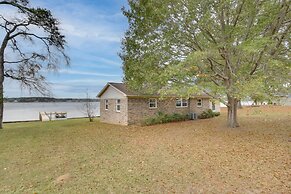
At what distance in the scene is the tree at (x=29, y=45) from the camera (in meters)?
17.2

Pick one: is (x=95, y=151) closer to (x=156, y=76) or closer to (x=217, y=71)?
(x=156, y=76)

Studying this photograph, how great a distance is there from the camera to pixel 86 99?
24625 mm

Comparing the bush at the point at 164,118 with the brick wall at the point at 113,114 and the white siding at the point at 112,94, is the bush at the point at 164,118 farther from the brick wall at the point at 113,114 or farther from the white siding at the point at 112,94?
the white siding at the point at 112,94

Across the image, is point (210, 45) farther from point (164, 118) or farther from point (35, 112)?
point (35, 112)

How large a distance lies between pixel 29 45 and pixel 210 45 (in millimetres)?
16115

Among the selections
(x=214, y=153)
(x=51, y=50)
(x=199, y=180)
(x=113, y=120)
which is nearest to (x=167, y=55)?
(x=214, y=153)

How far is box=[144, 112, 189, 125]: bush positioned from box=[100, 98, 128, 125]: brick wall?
83.7 inches

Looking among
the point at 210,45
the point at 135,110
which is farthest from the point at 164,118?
the point at 210,45

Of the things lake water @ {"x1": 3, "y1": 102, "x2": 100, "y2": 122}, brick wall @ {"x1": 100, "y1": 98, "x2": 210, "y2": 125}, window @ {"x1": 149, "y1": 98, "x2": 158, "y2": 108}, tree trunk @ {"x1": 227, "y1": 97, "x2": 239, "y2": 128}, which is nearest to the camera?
tree trunk @ {"x1": 227, "y1": 97, "x2": 239, "y2": 128}

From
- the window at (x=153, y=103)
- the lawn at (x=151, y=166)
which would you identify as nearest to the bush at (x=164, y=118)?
the window at (x=153, y=103)

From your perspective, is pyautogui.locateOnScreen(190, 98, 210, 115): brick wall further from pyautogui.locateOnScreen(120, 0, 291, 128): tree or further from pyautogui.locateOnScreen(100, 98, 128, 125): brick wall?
pyautogui.locateOnScreen(120, 0, 291, 128): tree

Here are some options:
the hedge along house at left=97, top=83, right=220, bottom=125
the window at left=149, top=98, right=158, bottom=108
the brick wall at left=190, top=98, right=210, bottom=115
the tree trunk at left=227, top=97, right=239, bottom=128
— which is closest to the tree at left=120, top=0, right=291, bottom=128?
the tree trunk at left=227, top=97, right=239, bottom=128

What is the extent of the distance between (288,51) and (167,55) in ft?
21.9

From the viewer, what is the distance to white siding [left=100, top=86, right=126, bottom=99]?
1853 centimetres
